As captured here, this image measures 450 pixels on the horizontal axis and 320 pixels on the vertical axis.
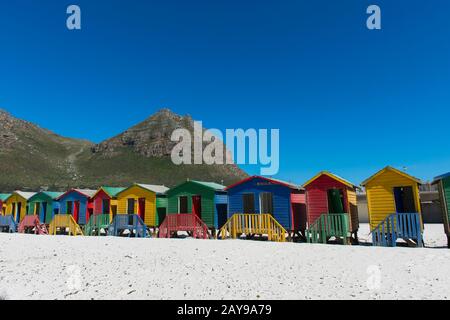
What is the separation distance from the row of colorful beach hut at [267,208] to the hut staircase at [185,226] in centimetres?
6

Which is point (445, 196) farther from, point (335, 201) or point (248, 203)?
point (248, 203)

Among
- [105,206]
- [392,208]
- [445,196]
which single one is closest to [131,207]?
[105,206]

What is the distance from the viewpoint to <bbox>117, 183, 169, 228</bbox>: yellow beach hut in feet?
81.0

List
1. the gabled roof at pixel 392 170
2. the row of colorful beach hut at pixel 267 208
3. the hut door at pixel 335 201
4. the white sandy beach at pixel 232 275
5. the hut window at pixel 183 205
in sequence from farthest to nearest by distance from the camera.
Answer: the hut window at pixel 183 205, the hut door at pixel 335 201, the row of colorful beach hut at pixel 267 208, the gabled roof at pixel 392 170, the white sandy beach at pixel 232 275

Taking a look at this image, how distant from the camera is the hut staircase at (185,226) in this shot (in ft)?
67.9

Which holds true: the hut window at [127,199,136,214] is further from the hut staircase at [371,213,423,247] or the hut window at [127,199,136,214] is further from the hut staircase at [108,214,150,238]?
the hut staircase at [371,213,423,247]

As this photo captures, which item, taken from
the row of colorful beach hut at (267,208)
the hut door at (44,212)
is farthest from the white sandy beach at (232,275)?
the hut door at (44,212)

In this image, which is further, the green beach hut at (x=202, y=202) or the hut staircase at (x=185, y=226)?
the green beach hut at (x=202, y=202)

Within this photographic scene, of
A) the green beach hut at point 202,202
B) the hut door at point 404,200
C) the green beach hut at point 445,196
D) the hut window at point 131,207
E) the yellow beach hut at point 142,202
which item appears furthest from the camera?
the hut window at point 131,207

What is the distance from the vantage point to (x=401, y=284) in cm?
796

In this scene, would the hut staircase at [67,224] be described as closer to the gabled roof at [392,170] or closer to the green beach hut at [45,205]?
the green beach hut at [45,205]

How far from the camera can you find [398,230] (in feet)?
47.8

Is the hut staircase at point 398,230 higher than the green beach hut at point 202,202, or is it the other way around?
the green beach hut at point 202,202

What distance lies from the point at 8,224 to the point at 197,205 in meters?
20.3
